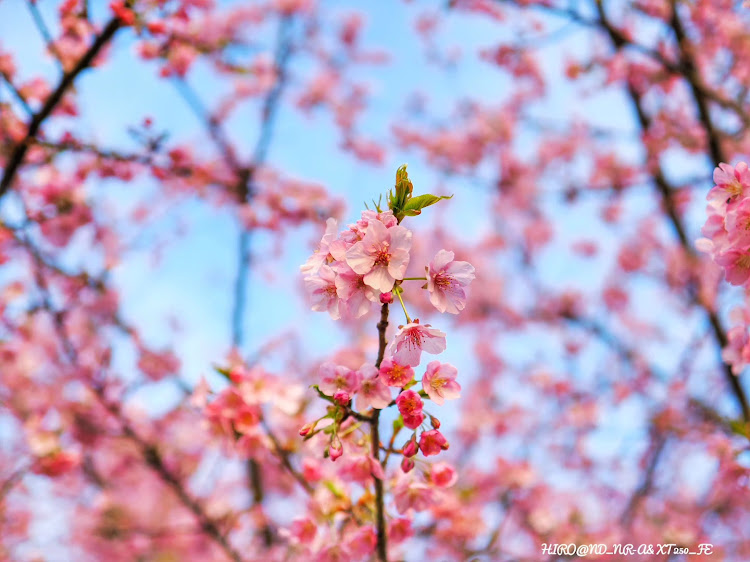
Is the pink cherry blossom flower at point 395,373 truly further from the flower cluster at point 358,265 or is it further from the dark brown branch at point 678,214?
the dark brown branch at point 678,214

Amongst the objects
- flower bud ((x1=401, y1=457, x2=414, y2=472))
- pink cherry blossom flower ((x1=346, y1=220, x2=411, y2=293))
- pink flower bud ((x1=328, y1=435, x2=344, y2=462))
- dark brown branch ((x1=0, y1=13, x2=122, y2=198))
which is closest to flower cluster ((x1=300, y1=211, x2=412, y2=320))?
pink cherry blossom flower ((x1=346, y1=220, x2=411, y2=293))

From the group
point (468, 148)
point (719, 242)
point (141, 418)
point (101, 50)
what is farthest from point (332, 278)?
point (468, 148)

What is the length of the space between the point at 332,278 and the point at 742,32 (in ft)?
21.3

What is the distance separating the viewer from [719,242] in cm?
167

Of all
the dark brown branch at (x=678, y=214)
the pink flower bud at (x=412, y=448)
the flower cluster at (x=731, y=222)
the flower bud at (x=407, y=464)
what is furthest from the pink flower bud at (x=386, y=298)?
the dark brown branch at (x=678, y=214)

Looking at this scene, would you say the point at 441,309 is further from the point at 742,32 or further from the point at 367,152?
the point at 367,152

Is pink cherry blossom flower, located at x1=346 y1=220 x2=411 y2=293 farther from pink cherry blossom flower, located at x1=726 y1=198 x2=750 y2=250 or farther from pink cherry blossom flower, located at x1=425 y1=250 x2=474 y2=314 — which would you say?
pink cherry blossom flower, located at x1=726 y1=198 x2=750 y2=250

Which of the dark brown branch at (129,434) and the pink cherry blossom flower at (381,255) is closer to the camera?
the pink cherry blossom flower at (381,255)

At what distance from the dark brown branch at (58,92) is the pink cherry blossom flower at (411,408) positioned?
282 cm

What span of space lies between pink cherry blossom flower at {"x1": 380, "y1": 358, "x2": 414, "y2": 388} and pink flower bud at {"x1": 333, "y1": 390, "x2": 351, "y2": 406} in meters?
0.14

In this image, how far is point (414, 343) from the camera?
146 centimetres

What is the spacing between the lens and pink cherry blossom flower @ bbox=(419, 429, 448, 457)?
156 centimetres

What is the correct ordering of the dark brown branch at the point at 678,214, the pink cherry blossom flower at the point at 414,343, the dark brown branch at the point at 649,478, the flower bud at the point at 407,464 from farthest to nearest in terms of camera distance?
1. the dark brown branch at the point at 649,478
2. the dark brown branch at the point at 678,214
3. the flower bud at the point at 407,464
4. the pink cherry blossom flower at the point at 414,343

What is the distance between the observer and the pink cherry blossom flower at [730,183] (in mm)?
1581
